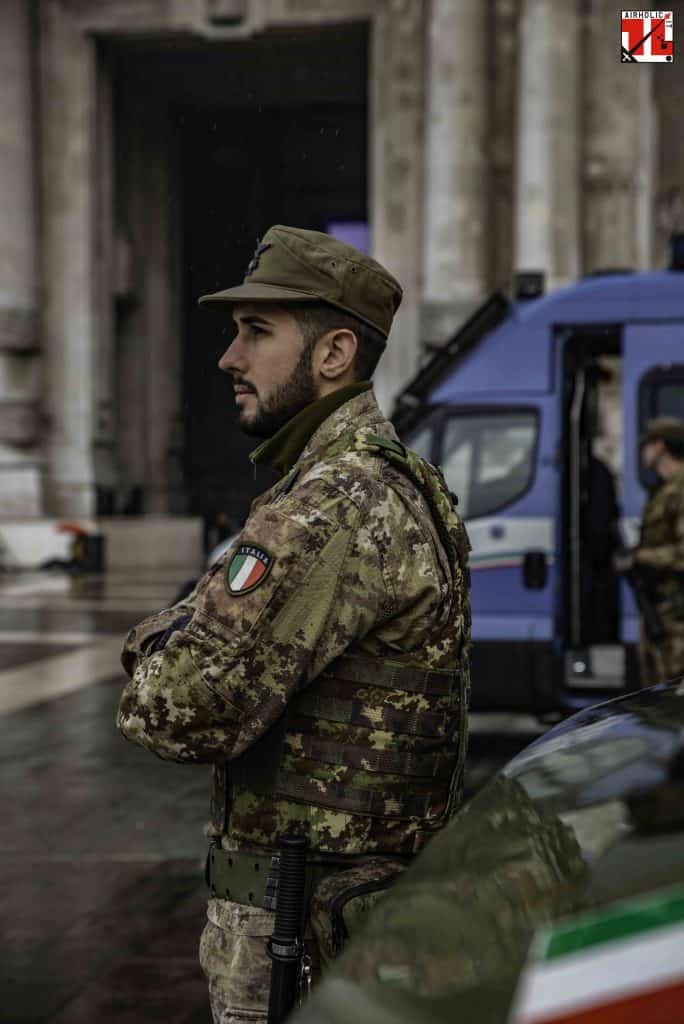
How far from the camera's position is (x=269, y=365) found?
2463mm

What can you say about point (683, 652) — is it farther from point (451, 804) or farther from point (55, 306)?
point (55, 306)

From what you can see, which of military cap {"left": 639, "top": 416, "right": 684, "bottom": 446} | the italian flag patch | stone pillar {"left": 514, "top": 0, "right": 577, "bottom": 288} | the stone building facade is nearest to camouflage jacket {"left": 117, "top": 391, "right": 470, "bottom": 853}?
the italian flag patch

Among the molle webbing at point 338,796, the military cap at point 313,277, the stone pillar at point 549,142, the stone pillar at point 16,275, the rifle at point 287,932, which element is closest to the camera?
the rifle at point 287,932

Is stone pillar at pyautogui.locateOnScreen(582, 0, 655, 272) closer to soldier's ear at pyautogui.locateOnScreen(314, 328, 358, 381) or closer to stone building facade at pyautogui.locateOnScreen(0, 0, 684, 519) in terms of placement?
stone building facade at pyautogui.locateOnScreen(0, 0, 684, 519)

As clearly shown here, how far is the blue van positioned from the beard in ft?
21.3

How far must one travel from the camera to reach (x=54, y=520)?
→ 27.5 meters

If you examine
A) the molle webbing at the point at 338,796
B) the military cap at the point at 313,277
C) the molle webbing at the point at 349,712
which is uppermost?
the military cap at the point at 313,277

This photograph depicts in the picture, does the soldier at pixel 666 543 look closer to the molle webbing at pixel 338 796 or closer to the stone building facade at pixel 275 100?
the molle webbing at pixel 338 796

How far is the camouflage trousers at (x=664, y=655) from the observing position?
7.81 meters

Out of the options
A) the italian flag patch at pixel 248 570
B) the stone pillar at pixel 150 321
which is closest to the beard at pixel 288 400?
the italian flag patch at pixel 248 570

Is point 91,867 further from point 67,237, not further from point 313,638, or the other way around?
point 67,237

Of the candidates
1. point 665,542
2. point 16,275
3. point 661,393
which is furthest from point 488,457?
point 16,275

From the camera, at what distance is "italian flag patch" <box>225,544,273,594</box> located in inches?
86.1

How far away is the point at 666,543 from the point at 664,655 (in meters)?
0.62
